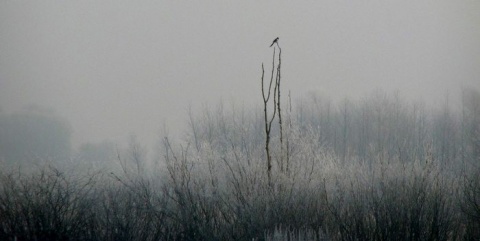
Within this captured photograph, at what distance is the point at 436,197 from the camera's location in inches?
328

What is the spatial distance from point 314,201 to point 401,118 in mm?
45225

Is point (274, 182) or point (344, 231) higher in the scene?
point (274, 182)

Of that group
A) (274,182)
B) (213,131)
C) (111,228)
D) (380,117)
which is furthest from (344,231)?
(380,117)

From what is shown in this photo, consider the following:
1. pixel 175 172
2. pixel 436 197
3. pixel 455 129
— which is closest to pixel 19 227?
pixel 175 172

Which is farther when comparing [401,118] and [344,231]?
[401,118]

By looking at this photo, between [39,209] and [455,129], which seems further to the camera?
[455,129]

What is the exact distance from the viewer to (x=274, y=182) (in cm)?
948

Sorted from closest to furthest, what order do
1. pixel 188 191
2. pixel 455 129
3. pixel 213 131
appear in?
1. pixel 188 191
2. pixel 213 131
3. pixel 455 129

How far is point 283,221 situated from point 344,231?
4.26 ft

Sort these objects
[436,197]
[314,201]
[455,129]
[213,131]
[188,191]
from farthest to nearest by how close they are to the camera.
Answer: [455,129]
[213,131]
[314,201]
[188,191]
[436,197]

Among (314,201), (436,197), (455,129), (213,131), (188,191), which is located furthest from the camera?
(455,129)

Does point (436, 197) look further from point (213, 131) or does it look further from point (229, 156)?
point (213, 131)

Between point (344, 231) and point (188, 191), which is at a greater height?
point (188, 191)

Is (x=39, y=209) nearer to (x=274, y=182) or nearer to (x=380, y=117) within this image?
(x=274, y=182)
